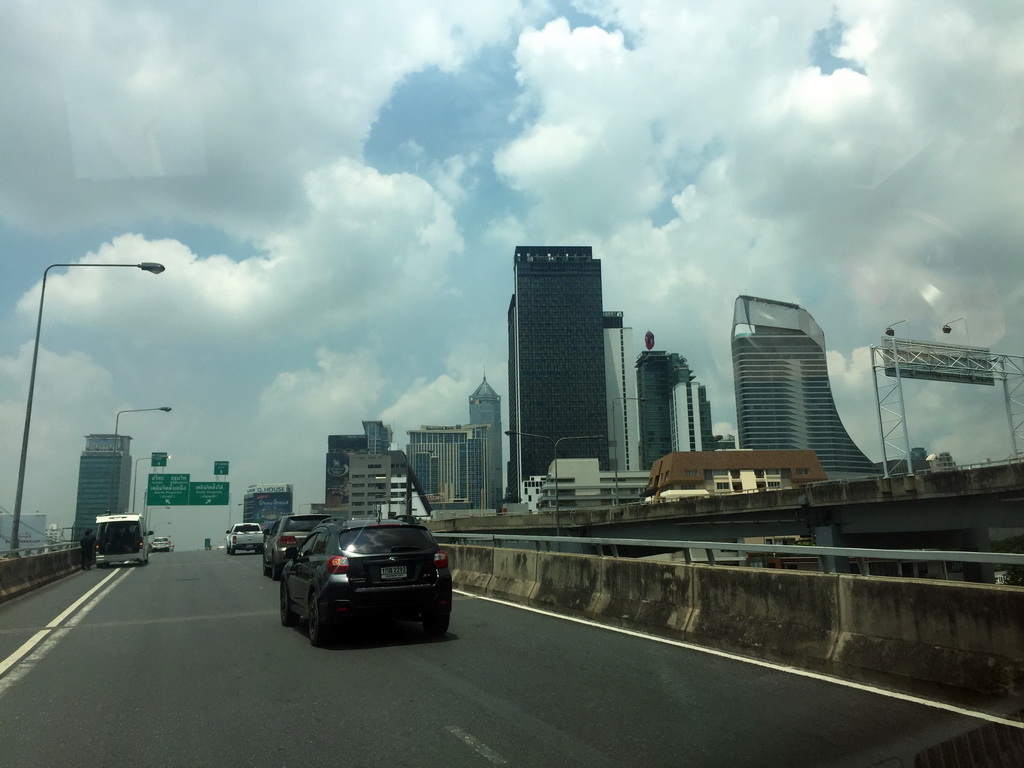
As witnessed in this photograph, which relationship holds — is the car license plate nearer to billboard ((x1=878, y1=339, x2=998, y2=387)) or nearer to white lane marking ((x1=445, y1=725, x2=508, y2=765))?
white lane marking ((x1=445, y1=725, x2=508, y2=765))

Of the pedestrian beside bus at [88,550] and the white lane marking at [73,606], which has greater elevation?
the pedestrian beside bus at [88,550]

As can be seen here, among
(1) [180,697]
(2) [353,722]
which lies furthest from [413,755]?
(1) [180,697]

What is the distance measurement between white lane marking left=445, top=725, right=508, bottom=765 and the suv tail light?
4596 millimetres

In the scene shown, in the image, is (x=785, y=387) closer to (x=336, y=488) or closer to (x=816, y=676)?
(x=336, y=488)

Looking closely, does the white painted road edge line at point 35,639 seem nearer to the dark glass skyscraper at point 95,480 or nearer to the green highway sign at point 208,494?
the green highway sign at point 208,494

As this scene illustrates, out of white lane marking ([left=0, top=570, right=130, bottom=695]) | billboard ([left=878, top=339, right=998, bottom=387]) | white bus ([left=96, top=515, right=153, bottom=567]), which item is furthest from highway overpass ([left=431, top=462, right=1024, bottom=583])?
white lane marking ([left=0, top=570, right=130, bottom=695])

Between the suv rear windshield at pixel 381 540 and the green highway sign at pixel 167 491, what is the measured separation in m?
58.3

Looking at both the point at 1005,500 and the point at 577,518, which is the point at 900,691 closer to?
the point at 1005,500

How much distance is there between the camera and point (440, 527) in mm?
66625

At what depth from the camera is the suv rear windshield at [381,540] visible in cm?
1084

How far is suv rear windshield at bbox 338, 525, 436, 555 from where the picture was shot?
35.6 ft

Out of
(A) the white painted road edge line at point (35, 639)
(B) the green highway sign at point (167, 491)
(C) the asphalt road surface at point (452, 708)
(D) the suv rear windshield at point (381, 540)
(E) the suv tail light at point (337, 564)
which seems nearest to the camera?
(C) the asphalt road surface at point (452, 708)

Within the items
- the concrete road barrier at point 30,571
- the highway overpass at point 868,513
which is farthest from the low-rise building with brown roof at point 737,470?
the concrete road barrier at point 30,571

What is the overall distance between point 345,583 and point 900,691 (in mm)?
6520
